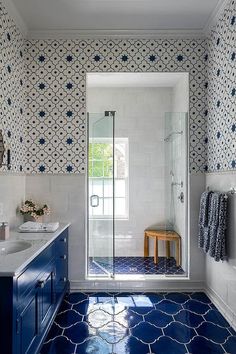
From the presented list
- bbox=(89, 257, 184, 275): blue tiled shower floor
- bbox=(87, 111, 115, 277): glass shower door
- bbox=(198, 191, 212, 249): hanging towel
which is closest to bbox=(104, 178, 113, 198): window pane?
bbox=(87, 111, 115, 277): glass shower door

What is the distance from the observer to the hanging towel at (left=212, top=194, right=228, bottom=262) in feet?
8.04

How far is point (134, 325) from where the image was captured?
7.93 ft

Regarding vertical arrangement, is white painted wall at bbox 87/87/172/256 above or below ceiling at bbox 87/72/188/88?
below

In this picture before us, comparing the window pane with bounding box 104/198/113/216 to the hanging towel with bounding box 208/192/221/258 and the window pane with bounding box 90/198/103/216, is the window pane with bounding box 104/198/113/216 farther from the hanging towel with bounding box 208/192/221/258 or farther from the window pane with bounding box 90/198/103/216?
the hanging towel with bounding box 208/192/221/258

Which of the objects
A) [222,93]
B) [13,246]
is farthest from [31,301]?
[222,93]

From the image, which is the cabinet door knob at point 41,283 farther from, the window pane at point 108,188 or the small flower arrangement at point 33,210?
the window pane at point 108,188

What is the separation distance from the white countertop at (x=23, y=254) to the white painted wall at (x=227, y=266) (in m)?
→ 1.48

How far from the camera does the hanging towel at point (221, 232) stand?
2.45m

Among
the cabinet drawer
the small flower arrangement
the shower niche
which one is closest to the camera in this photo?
the cabinet drawer

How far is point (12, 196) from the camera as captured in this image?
9.00 feet

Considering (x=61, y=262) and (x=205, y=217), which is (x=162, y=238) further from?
(x=61, y=262)

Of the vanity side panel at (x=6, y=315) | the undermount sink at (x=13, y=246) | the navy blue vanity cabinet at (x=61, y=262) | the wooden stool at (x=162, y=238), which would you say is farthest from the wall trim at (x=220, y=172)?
the vanity side panel at (x=6, y=315)

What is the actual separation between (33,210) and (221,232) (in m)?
1.80

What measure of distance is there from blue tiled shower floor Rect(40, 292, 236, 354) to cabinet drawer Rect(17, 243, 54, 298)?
63cm
